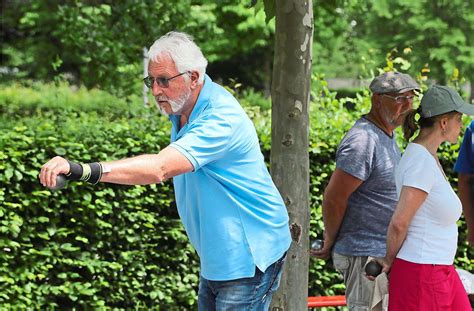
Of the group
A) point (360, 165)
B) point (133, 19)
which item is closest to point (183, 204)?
point (360, 165)

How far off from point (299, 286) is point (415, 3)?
83.8ft

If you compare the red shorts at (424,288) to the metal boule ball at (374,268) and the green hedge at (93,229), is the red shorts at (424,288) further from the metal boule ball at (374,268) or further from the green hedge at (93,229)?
the green hedge at (93,229)

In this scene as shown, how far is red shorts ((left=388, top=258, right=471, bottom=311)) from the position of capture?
13.4ft

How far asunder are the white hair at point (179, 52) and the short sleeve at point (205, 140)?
0.20 metres

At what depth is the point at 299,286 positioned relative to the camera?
4.89 metres

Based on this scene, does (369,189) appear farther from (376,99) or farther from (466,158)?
(466,158)

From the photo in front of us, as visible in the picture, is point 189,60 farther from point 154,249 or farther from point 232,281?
point 154,249

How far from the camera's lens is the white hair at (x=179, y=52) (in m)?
3.48

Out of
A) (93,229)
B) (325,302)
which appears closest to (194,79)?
(325,302)

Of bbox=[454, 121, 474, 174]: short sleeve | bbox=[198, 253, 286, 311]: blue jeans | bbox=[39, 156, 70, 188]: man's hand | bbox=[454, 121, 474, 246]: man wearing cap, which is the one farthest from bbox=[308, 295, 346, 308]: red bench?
bbox=[39, 156, 70, 188]: man's hand

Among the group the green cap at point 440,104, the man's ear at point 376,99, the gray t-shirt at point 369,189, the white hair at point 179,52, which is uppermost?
the white hair at point 179,52

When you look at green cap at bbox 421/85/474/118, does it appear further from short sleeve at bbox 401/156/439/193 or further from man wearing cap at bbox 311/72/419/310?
man wearing cap at bbox 311/72/419/310

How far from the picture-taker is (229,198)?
138 inches

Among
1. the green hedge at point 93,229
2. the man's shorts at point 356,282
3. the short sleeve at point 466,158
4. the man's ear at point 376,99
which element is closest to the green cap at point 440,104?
the man's ear at point 376,99
